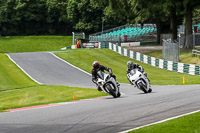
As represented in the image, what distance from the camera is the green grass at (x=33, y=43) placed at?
7162 cm

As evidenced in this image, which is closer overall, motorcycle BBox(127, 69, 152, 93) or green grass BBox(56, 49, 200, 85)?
motorcycle BBox(127, 69, 152, 93)

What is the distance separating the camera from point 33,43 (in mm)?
75312

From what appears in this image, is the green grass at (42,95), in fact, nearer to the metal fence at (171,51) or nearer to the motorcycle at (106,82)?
the motorcycle at (106,82)

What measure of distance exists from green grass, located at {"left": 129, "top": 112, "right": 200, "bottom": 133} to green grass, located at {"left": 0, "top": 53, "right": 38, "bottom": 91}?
17.0m

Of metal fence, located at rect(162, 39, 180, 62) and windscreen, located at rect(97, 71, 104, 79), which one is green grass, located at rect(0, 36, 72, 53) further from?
windscreen, located at rect(97, 71, 104, 79)

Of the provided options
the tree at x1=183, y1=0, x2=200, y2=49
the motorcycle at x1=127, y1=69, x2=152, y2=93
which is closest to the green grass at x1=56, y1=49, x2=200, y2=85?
the tree at x1=183, y1=0, x2=200, y2=49

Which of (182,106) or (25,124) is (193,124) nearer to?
(182,106)

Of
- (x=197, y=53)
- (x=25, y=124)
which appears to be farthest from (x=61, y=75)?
(x=25, y=124)

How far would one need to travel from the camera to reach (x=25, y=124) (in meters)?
9.16

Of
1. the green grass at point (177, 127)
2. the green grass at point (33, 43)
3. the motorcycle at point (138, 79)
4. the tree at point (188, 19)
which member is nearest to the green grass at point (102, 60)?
the tree at point (188, 19)

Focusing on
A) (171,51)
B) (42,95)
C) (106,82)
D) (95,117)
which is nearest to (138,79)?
(106,82)

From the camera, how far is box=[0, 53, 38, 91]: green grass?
1030 inches

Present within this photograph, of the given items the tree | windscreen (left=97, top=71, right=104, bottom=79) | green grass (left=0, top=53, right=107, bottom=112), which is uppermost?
the tree

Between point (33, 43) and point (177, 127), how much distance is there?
225ft
